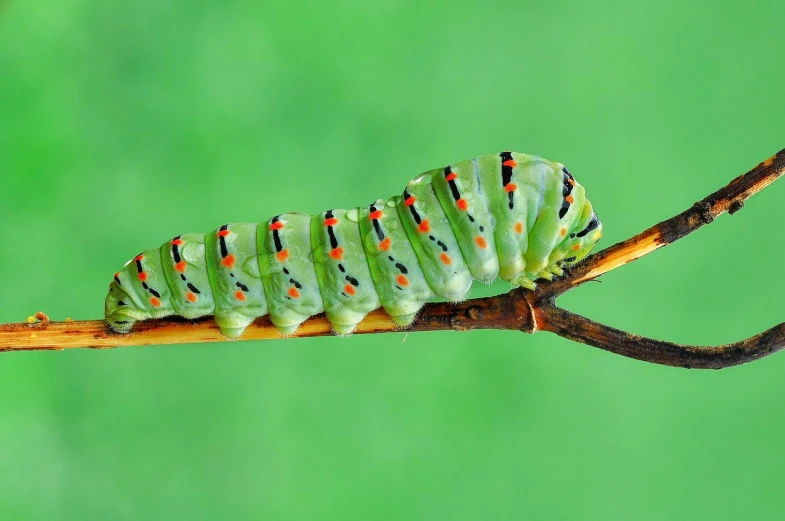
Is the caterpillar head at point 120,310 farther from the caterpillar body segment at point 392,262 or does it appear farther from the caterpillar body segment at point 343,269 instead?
the caterpillar body segment at point 392,262

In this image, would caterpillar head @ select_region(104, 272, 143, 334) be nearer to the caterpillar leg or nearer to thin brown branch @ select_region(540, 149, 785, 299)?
the caterpillar leg

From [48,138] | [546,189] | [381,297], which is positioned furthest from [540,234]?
[48,138]

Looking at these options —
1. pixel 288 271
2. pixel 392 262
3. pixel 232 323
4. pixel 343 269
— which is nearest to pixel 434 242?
pixel 392 262

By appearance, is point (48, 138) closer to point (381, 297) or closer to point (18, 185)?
point (18, 185)

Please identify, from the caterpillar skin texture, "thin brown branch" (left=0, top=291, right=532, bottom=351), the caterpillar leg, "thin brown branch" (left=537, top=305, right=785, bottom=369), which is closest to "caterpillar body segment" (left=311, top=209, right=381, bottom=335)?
the caterpillar skin texture

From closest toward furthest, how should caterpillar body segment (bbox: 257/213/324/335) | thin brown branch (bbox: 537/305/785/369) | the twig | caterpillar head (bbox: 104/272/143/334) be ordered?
1. thin brown branch (bbox: 537/305/785/369)
2. the twig
3. caterpillar body segment (bbox: 257/213/324/335)
4. caterpillar head (bbox: 104/272/143/334)

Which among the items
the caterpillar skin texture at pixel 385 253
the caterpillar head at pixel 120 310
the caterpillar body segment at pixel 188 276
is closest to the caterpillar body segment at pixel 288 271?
the caterpillar skin texture at pixel 385 253
